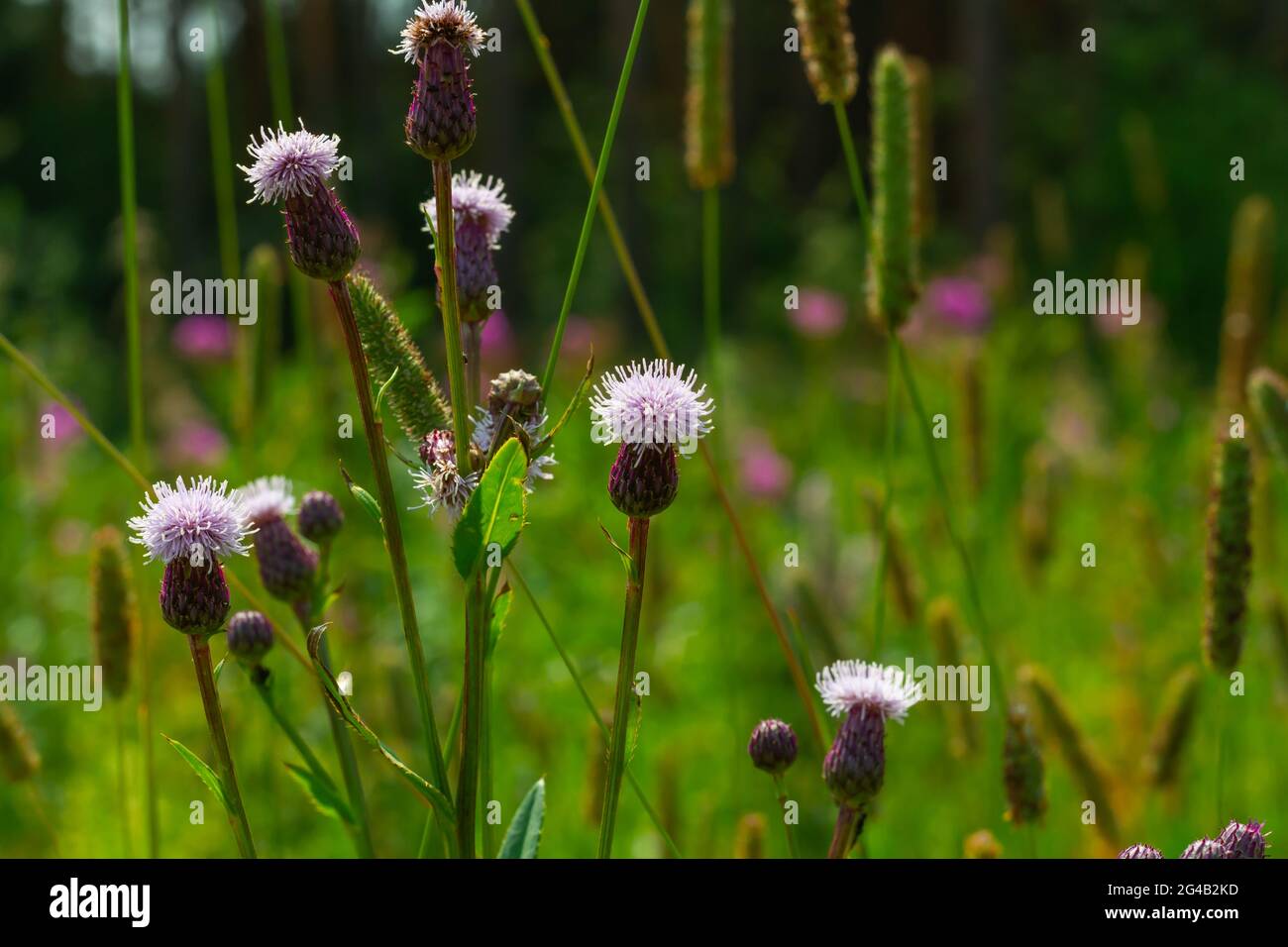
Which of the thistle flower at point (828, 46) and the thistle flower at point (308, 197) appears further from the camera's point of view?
the thistle flower at point (828, 46)

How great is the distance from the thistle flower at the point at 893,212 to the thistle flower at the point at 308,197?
61 centimetres

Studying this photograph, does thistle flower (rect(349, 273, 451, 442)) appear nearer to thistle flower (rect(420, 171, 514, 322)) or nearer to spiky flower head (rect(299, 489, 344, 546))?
thistle flower (rect(420, 171, 514, 322))

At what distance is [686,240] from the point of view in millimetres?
10305

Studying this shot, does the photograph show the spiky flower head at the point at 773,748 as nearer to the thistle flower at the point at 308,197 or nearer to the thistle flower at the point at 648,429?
the thistle flower at the point at 648,429

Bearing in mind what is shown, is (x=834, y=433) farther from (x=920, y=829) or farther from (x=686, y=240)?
(x=686, y=240)

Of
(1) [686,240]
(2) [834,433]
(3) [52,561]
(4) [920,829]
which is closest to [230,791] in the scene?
(4) [920,829]

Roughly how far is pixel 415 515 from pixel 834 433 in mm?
1688

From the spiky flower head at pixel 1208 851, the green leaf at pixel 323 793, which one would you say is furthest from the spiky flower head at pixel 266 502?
the spiky flower head at pixel 1208 851

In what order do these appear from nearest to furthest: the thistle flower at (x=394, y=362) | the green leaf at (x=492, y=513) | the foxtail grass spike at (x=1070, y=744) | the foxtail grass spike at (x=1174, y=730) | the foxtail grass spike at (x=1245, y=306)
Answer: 1. the green leaf at (x=492, y=513)
2. the thistle flower at (x=394, y=362)
3. the foxtail grass spike at (x=1070, y=744)
4. the foxtail grass spike at (x=1174, y=730)
5. the foxtail grass spike at (x=1245, y=306)

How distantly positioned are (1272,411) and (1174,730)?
0.46 meters

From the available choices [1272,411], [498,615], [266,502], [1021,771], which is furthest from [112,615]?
[1272,411]

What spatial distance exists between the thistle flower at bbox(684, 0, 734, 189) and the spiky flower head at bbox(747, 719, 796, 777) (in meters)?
0.71

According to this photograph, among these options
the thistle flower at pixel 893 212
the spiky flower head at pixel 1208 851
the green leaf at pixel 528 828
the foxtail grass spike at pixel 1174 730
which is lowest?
the spiky flower head at pixel 1208 851

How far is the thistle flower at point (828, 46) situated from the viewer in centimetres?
117
